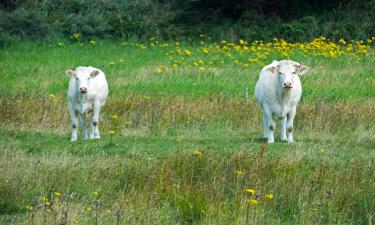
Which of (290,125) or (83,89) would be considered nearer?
(83,89)

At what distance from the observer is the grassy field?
39.6ft

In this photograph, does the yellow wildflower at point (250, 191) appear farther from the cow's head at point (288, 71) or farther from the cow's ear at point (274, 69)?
the cow's ear at point (274, 69)

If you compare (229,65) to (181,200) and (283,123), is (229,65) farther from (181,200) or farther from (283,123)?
(181,200)

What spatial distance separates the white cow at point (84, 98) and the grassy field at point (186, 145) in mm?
373

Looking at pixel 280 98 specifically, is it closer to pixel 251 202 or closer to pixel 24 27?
pixel 251 202

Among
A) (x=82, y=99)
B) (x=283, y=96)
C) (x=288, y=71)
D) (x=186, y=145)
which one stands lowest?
(x=186, y=145)

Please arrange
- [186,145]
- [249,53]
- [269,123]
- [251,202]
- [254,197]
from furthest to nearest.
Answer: [249,53] < [269,123] < [186,145] < [254,197] < [251,202]

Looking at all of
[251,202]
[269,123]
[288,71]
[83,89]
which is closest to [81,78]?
[83,89]

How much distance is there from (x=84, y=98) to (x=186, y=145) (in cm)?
253

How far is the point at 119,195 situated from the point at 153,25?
21.8 meters

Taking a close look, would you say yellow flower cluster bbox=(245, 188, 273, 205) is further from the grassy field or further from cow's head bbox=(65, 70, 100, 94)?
cow's head bbox=(65, 70, 100, 94)

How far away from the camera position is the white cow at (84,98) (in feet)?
57.9

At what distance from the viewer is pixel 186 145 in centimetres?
1644

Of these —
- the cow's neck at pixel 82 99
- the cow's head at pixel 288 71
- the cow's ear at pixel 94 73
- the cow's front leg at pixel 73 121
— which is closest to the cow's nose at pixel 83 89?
the cow's neck at pixel 82 99
